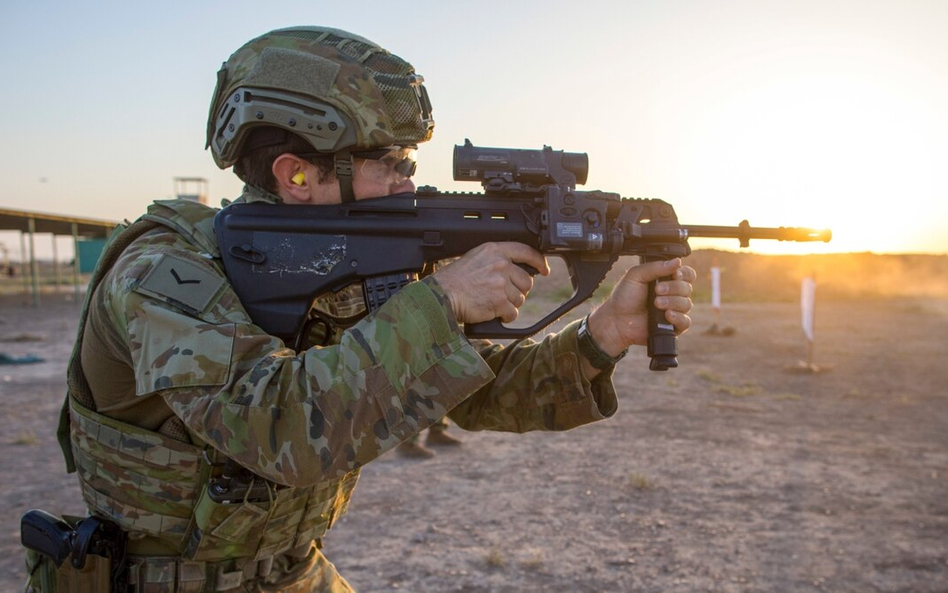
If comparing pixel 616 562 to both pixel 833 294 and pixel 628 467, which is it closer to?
pixel 628 467

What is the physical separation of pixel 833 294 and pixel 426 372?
3674 centimetres

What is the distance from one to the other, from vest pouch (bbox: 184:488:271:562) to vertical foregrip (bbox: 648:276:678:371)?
4.32 ft

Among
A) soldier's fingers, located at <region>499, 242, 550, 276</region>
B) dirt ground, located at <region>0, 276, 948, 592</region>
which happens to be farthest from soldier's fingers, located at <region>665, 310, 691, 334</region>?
dirt ground, located at <region>0, 276, 948, 592</region>

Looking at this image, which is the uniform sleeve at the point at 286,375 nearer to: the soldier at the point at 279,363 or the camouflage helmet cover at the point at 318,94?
the soldier at the point at 279,363

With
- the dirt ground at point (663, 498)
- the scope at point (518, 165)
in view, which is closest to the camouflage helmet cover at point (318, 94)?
the scope at point (518, 165)

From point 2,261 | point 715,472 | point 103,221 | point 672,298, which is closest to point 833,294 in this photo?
point 715,472

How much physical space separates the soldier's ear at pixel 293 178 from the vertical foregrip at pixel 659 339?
1192 mm

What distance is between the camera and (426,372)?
1933 millimetres

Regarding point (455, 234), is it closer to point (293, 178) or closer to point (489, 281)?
point (489, 281)

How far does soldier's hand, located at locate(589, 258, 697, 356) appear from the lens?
2.53 m

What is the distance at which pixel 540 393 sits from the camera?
270 cm

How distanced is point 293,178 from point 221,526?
3.48 feet

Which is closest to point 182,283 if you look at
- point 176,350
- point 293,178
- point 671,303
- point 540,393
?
point 176,350

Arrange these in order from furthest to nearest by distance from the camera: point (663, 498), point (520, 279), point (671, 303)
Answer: point (663, 498) < point (671, 303) < point (520, 279)
